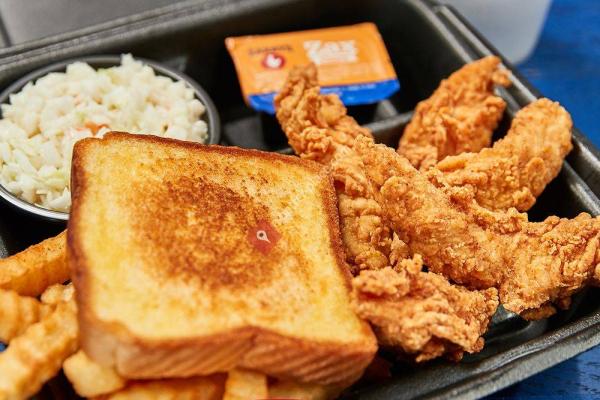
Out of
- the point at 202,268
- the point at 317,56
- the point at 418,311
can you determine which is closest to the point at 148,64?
the point at 317,56

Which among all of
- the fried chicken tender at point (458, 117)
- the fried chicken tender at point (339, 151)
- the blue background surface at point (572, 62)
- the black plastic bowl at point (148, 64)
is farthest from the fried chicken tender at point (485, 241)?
the blue background surface at point (572, 62)

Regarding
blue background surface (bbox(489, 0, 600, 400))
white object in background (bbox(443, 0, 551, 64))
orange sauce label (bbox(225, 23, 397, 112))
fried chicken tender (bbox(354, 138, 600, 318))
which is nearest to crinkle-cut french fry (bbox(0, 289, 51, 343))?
fried chicken tender (bbox(354, 138, 600, 318))

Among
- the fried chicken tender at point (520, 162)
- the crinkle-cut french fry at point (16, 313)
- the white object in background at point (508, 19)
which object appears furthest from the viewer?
the white object in background at point (508, 19)

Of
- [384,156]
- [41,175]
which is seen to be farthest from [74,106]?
[384,156]

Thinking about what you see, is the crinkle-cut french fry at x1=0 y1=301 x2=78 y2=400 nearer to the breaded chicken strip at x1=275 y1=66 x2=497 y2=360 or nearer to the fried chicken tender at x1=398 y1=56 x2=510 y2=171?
the breaded chicken strip at x1=275 y1=66 x2=497 y2=360

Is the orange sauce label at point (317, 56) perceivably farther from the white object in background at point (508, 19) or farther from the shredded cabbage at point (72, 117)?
the white object in background at point (508, 19)

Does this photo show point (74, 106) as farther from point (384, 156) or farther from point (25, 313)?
point (384, 156)
